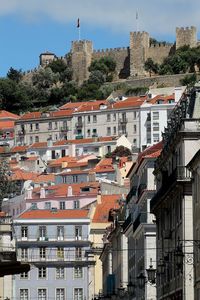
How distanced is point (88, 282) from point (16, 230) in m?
6.75

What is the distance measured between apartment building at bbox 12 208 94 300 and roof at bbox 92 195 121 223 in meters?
Answer: 2.46

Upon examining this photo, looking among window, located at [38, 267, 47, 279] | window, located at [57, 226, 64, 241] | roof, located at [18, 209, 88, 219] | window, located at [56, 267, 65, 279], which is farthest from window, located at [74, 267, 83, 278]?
roof, located at [18, 209, 88, 219]

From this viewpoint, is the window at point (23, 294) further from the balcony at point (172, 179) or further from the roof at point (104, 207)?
the balcony at point (172, 179)

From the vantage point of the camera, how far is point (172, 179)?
5209cm

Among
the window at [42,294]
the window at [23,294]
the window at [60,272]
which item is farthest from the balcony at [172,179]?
the window at [60,272]

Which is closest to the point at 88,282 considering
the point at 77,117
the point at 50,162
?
the point at 50,162

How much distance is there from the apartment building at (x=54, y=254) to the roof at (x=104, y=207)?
2464mm

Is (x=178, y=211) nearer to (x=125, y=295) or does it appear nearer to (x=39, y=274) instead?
(x=125, y=295)

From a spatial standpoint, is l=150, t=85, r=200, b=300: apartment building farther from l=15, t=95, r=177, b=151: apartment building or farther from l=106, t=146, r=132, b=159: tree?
l=15, t=95, r=177, b=151: apartment building

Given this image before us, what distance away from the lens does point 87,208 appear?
375ft

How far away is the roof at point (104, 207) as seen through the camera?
11219 centimetres

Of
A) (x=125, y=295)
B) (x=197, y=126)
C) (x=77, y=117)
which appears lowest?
(x=125, y=295)

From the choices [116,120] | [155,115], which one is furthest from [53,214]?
[116,120]

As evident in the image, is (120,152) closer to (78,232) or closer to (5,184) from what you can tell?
(5,184)
